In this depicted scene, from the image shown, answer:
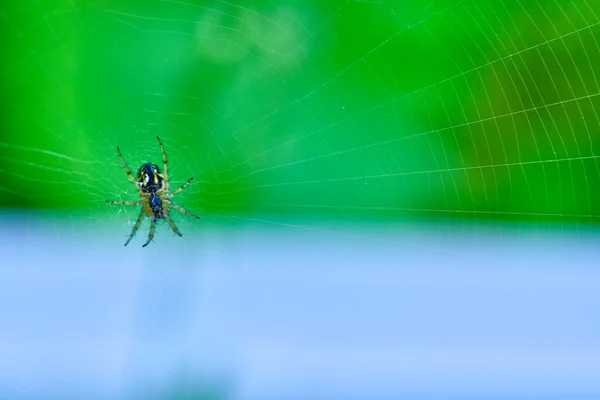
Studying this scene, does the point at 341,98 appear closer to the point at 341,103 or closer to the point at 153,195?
the point at 341,103

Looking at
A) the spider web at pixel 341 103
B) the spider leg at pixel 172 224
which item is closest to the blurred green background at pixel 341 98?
the spider web at pixel 341 103

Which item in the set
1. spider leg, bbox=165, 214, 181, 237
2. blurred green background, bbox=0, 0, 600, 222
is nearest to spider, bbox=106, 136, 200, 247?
spider leg, bbox=165, 214, 181, 237

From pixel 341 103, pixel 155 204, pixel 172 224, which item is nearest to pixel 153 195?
pixel 155 204

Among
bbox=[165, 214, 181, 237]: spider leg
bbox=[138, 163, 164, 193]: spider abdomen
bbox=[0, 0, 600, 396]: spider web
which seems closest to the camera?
bbox=[138, 163, 164, 193]: spider abdomen

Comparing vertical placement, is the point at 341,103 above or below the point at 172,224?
above

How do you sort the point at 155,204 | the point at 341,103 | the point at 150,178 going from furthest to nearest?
the point at 341,103 < the point at 155,204 < the point at 150,178

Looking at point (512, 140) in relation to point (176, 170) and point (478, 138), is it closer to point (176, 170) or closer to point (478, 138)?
point (478, 138)

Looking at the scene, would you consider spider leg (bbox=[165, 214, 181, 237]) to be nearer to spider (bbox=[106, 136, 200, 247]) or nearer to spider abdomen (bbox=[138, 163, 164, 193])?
spider (bbox=[106, 136, 200, 247])

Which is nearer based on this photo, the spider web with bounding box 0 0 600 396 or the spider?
the spider
